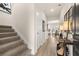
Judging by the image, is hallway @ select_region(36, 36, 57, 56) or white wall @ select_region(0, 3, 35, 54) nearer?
hallway @ select_region(36, 36, 57, 56)

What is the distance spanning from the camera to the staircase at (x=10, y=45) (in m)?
2.89

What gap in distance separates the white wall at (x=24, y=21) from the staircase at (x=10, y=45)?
0.65 ft

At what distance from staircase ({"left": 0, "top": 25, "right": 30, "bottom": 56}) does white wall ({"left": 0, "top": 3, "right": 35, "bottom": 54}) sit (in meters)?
0.20

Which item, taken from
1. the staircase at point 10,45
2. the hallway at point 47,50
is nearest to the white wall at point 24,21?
the staircase at point 10,45

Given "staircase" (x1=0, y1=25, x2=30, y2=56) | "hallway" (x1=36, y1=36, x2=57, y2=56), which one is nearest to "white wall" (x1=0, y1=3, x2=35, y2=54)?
"staircase" (x1=0, y1=25, x2=30, y2=56)

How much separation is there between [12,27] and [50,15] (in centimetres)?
191

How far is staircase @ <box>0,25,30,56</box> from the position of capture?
9.47ft

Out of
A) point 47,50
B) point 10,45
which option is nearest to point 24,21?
point 10,45

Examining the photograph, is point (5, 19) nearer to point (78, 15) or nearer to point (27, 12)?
point (27, 12)

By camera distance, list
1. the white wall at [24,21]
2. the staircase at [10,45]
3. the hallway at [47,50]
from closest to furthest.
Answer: the staircase at [10,45]
the hallway at [47,50]
the white wall at [24,21]

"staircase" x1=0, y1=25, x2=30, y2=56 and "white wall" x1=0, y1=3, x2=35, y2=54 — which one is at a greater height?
"white wall" x1=0, y1=3, x2=35, y2=54

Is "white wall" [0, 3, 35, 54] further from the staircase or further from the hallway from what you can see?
the hallway

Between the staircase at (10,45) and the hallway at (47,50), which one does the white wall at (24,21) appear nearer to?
the staircase at (10,45)

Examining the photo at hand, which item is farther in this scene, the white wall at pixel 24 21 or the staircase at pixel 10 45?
the white wall at pixel 24 21
